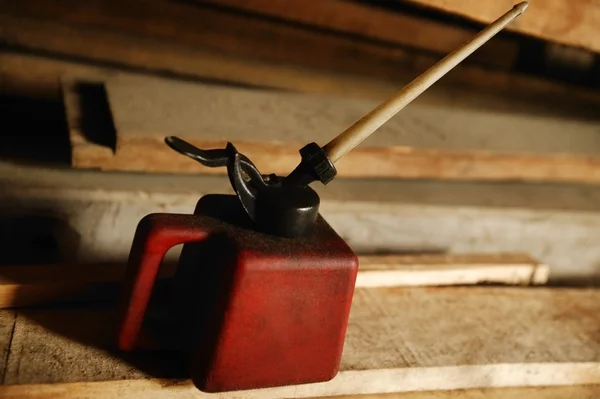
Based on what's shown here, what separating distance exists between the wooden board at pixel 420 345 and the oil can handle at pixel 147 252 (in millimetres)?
88

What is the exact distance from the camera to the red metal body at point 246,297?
0.90m

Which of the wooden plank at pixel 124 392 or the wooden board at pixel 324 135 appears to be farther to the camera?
the wooden board at pixel 324 135

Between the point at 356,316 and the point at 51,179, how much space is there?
0.64 m

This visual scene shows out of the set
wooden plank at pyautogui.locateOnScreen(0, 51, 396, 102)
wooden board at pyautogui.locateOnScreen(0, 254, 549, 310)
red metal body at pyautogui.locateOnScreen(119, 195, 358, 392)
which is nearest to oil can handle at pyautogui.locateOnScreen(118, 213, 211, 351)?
red metal body at pyautogui.locateOnScreen(119, 195, 358, 392)

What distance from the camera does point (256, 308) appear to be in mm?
917

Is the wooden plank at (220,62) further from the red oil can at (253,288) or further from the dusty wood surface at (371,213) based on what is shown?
the red oil can at (253,288)

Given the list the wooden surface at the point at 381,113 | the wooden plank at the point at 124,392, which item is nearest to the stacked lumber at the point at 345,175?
the wooden plank at the point at 124,392

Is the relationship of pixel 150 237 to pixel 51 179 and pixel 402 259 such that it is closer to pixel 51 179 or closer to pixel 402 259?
pixel 51 179

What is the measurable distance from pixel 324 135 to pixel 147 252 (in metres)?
0.63

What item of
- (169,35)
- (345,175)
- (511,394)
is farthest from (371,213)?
(169,35)

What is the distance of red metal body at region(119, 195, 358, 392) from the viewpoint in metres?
0.90

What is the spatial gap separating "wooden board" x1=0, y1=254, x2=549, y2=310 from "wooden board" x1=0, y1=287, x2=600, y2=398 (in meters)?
0.03

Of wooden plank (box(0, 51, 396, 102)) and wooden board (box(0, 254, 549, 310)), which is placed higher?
wooden plank (box(0, 51, 396, 102))

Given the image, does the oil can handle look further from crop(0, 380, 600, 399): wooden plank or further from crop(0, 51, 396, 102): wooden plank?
crop(0, 51, 396, 102): wooden plank
